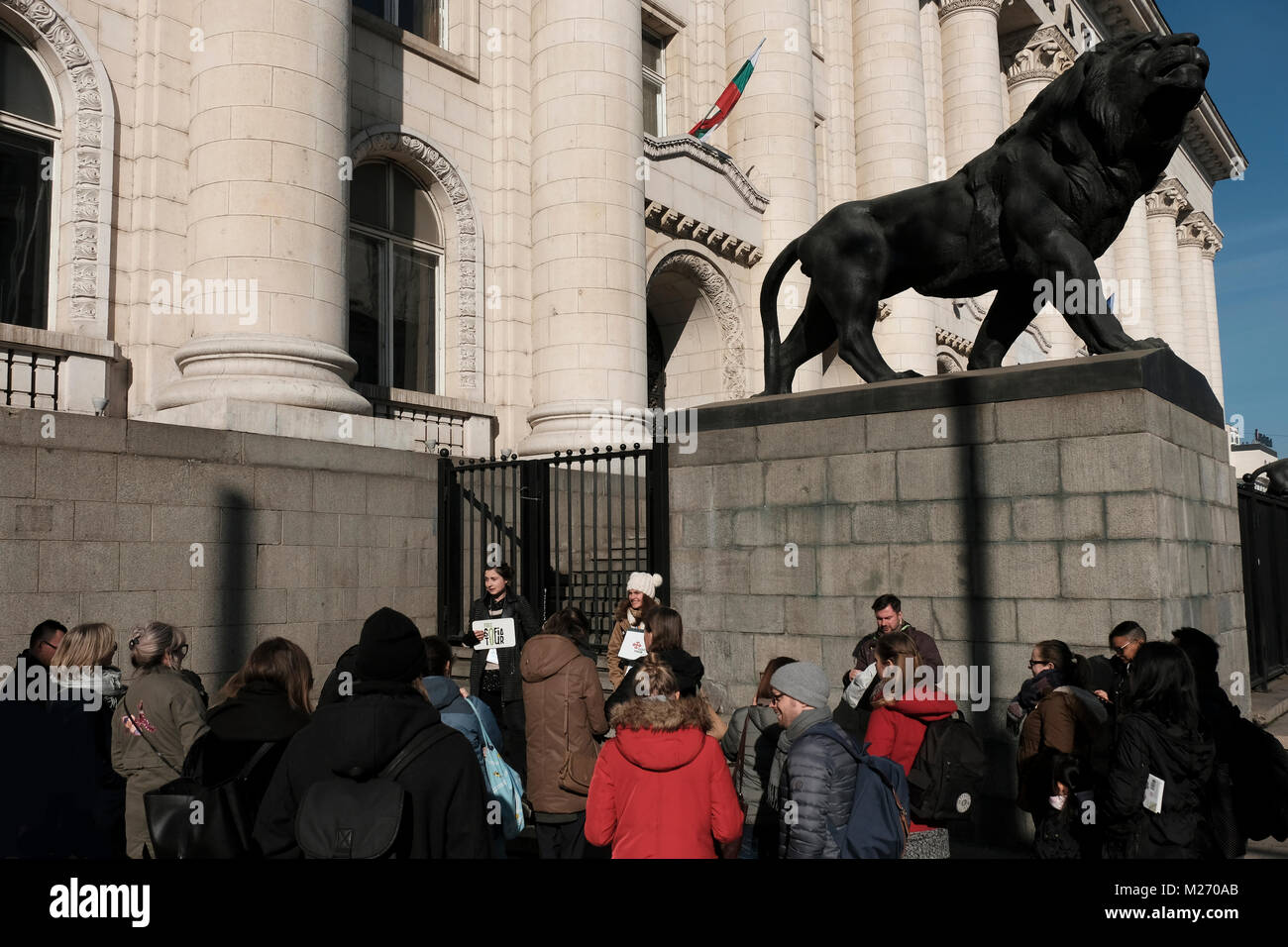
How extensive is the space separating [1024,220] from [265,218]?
7.42 meters

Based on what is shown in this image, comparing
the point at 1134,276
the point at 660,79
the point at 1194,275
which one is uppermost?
the point at 1194,275

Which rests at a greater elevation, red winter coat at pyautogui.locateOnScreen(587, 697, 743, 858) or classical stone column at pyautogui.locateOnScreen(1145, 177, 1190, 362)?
classical stone column at pyautogui.locateOnScreen(1145, 177, 1190, 362)

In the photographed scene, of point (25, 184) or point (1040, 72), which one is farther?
point (1040, 72)

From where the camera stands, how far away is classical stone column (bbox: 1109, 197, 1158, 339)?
37.3 meters

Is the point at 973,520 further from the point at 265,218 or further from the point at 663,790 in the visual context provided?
the point at 265,218

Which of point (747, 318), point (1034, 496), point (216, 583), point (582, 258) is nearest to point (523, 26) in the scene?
point (582, 258)

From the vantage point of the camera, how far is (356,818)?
3096mm

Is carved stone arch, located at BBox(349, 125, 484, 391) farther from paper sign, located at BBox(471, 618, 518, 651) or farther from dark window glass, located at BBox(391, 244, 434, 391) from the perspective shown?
paper sign, located at BBox(471, 618, 518, 651)

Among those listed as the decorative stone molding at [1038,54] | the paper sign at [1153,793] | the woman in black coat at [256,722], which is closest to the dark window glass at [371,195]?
the woman in black coat at [256,722]

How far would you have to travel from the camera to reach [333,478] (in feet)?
33.0

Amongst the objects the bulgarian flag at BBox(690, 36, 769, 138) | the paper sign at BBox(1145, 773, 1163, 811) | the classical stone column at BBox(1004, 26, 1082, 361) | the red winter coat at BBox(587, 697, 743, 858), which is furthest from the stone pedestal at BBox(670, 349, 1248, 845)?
the classical stone column at BBox(1004, 26, 1082, 361)

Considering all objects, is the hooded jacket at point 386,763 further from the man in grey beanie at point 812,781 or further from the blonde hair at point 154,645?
the blonde hair at point 154,645

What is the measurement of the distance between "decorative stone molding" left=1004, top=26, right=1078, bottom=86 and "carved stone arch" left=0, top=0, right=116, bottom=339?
98.2 feet

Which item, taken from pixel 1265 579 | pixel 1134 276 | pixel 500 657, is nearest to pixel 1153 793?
pixel 500 657
